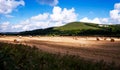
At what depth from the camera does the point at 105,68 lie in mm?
15836

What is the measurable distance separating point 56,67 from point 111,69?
4.09m

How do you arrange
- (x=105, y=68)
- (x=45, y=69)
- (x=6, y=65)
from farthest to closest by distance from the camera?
1. (x=105, y=68)
2. (x=45, y=69)
3. (x=6, y=65)

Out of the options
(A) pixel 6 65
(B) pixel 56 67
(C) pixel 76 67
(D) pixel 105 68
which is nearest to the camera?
(A) pixel 6 65

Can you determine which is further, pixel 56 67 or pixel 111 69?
pixel 111 69

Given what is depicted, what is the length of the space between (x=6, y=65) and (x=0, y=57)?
1.92 ft

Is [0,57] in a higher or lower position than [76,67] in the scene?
higher

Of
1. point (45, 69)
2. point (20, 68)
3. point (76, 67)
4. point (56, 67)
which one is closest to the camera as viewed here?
point (20, 68)

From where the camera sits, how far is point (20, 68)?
11.5 meters

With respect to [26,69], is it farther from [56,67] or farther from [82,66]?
[82,66]

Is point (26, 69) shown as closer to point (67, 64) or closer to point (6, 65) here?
point (6, 65)

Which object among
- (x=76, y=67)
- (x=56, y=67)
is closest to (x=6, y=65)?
(x=56, y=67)

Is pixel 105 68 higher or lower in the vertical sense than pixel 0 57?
lower

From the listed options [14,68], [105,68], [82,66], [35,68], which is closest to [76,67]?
[82,66]

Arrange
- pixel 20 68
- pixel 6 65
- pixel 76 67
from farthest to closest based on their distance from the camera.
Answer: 1. pixel 76 67
2. pixel 20 68
3. pixel 6 65
